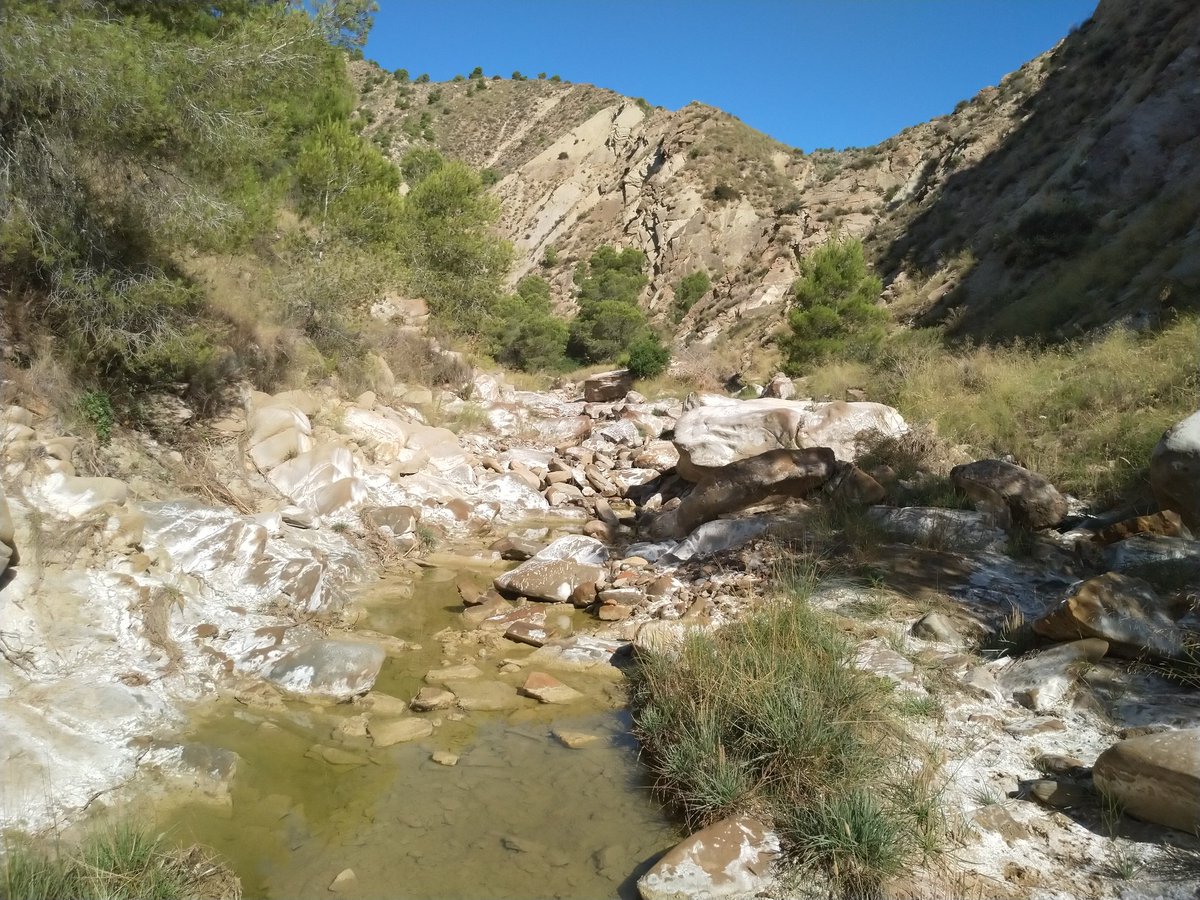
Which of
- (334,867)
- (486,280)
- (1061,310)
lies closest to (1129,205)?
(1061,310)

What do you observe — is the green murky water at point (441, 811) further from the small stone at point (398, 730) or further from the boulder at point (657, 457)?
the boulder at point (657, 457)

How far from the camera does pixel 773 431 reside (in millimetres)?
10133

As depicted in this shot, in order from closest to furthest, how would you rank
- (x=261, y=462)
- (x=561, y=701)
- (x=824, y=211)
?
(x=561, y=701), (x=261, y=462), (x=824, y=211)

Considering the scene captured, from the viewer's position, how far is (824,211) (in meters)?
36.4

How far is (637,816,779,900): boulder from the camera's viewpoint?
3.35 metres

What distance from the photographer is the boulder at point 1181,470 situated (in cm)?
624

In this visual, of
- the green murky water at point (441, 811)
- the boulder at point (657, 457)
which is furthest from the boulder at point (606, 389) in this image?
the green murky water at point (441, 811)

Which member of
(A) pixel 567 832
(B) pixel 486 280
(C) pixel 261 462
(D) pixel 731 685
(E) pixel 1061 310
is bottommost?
(A) pixel 567 832

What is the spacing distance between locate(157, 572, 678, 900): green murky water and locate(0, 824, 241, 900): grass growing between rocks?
0.23m

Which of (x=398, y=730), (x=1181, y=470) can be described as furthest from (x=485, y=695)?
(x=1181, y=470)

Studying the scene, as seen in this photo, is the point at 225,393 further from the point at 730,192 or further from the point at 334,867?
the point at 730,192

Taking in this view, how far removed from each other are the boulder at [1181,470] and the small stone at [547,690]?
513 centimetres

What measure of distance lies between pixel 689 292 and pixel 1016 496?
3252cm

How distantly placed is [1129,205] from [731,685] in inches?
788
